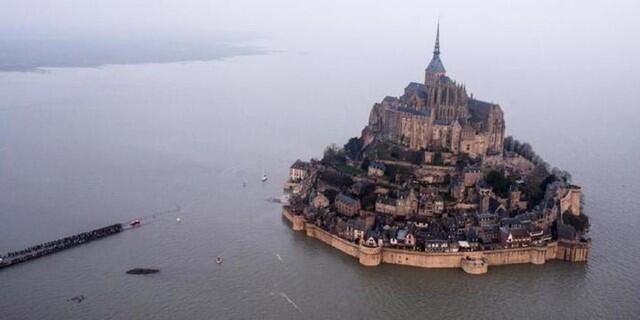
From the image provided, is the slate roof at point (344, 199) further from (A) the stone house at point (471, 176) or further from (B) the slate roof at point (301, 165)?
(B) the slate roof at point (301, 165)

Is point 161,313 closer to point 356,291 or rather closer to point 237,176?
point 356,291

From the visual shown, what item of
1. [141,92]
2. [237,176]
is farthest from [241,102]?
[237,176]

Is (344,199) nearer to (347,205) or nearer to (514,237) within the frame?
(347,205)

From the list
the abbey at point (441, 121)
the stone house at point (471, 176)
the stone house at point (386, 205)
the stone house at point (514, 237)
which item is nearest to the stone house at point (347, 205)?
the stone house at point (386, 205)

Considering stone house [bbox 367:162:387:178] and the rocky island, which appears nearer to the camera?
the rocky island

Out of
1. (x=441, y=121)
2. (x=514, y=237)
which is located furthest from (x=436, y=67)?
(x=514, y=237)

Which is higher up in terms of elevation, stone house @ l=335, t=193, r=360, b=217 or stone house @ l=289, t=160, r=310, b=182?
stone house @ l=289, t=160, r=310, b=182

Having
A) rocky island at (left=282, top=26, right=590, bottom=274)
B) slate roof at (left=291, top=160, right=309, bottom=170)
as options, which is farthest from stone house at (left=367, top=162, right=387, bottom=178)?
slate roof at (left=291, top=160, right=309, bottom=170)

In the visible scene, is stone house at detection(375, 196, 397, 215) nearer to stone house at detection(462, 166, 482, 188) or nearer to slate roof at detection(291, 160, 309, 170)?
stone house at detection(462, 166, 482, 188)
